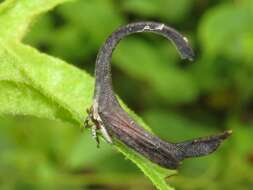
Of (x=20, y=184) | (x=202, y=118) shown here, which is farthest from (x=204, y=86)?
(x=20, y=184)

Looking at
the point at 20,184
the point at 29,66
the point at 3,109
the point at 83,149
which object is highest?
the point at 83,149

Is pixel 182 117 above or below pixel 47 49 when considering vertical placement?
below

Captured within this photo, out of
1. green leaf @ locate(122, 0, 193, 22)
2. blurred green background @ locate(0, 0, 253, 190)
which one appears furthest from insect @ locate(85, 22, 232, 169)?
green leaf @ locate(122, 0, 193, 22)

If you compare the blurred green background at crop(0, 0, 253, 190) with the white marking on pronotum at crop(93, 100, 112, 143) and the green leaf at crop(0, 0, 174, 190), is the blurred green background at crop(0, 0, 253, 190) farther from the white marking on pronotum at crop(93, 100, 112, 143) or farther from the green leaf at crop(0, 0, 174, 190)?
the green leaf at crop(0, 0, 174, 190)

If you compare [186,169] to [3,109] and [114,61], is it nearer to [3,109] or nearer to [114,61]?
[114,61]

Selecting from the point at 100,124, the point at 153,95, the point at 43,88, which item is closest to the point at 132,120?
the point at 100,124

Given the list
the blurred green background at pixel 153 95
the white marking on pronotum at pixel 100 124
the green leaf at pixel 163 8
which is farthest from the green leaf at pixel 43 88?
the green leaf at pixel 163 8
